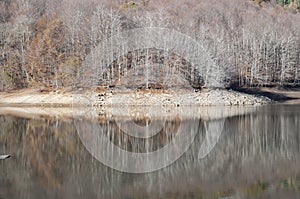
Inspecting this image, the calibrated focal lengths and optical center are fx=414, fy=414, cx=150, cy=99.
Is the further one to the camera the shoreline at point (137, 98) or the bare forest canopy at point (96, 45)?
the bare forest canopy at point (96, 45)

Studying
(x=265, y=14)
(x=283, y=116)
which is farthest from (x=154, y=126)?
(x=265, y=14)

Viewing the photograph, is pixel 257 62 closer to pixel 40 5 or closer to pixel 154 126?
pixel 154 126

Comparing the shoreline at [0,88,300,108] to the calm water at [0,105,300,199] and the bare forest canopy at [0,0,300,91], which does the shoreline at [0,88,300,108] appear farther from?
the calm water at [0,105,300,199]

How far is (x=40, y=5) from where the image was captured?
312ft

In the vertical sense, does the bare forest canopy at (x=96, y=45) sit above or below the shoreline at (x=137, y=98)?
above

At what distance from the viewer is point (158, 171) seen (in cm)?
1733

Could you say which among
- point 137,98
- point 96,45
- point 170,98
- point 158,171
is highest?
point 96,45

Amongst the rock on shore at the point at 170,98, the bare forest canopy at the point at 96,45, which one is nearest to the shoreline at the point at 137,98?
the rock on shore at the point at 170,98

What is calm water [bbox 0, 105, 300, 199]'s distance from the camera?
14430 mm

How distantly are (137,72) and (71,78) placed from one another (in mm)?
9277

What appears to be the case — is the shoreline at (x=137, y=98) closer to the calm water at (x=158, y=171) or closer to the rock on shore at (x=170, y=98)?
the rock on shore at (x=170, y=98)

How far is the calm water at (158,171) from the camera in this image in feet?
47.3

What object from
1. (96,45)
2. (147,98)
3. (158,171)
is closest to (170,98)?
(147,98)

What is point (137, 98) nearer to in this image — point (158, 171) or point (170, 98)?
point (170, 98)
